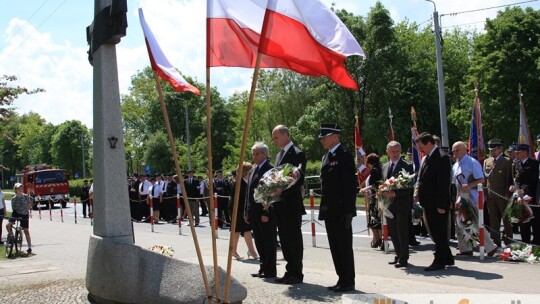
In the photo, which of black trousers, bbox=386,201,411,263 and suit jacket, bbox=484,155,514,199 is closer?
black trousers, bbox=386,201,411,263

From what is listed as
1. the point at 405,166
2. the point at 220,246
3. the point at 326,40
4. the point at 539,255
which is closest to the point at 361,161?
the point at 220,246

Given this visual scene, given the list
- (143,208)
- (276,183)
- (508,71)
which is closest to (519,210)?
(276,183)

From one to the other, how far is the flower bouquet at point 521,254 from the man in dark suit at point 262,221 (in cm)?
370

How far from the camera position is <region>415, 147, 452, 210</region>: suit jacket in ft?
Result: 29.0

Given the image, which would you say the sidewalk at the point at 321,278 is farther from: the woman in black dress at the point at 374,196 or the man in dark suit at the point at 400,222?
the woman in black dress at the point at 374,196

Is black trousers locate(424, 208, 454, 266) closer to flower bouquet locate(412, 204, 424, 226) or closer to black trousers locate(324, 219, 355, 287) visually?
flower bouquet locate(412, 204, 424, 226)

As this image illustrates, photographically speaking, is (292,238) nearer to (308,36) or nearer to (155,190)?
(308,36)

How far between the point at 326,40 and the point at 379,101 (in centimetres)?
4025

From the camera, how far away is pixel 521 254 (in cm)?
940

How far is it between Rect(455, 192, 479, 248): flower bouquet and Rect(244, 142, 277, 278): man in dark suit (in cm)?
331

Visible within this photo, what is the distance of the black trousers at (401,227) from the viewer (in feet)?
30.1

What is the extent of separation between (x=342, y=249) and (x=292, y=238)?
3.12 feet

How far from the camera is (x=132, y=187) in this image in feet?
87.3

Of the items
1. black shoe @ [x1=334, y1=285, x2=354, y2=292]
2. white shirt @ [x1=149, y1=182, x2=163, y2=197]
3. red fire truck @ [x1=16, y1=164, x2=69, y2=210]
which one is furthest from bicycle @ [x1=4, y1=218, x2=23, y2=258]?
red fire truck @ [x1=16, y1=164, x2=69, y2=210]
